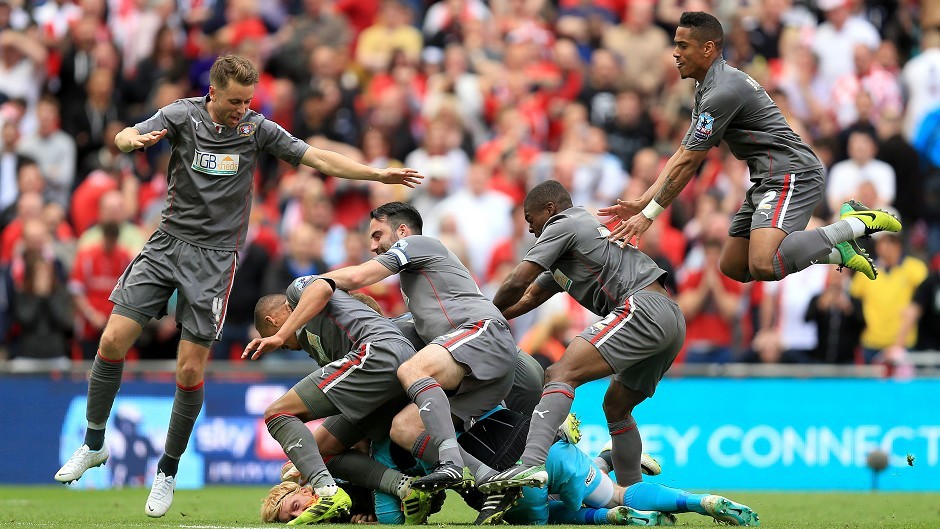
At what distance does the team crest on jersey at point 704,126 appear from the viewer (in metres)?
10.2

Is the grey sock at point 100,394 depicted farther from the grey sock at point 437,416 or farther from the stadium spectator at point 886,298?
the stadium spectator at point 886,298

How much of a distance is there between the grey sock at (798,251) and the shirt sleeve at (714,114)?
0.86 metres

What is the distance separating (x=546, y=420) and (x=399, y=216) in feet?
6.13

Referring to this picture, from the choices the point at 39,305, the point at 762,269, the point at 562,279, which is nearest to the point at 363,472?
the point at 562,279

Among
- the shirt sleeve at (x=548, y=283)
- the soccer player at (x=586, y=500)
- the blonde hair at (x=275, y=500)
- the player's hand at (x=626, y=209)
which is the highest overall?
the player's hand at (x=626, y=209)

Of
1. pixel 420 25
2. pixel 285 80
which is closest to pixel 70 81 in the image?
pixel 285 80

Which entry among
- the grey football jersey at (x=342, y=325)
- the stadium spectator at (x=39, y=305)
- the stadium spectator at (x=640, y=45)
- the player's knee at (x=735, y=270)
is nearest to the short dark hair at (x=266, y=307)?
the grey football jersey at (x=342, y=325)

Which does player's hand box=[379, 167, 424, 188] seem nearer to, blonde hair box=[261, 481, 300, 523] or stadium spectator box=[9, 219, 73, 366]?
blonde hair box=[261, 481, 300, 523]

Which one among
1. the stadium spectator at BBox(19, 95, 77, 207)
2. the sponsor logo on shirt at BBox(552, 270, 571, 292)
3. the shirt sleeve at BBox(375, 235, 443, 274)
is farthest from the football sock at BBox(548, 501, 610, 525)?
the stadium spectator at BBox(19, 95, 77, 207)

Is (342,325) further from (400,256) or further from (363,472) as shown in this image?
(363,472)

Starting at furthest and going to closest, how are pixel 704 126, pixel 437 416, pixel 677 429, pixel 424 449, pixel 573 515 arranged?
pixel 677 429
pixel 704 126
pixel 573 515
pixel 424 449
pixel 437 416

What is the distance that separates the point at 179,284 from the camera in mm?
10531

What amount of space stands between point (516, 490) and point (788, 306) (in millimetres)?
7990

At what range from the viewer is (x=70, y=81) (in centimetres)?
1875
